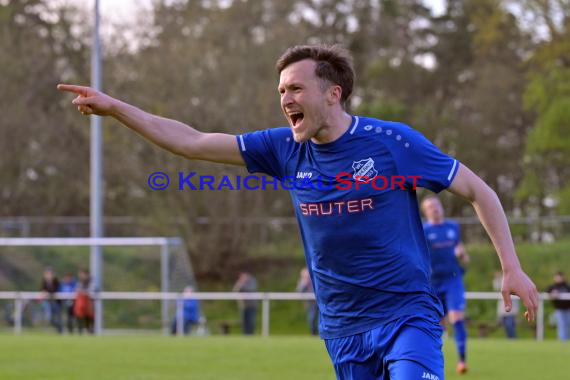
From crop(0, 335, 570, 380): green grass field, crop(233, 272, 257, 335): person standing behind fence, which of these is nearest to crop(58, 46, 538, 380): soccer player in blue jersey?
crop(0, 335, 570, 380): green grass field

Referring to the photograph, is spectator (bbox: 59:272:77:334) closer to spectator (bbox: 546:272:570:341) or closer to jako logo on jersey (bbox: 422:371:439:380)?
spectator (bbox: 546:272:570:341)

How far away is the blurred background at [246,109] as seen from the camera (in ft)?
117

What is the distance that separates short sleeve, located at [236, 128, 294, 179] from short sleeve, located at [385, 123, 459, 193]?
0.57 meters

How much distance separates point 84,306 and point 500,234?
2218 cm

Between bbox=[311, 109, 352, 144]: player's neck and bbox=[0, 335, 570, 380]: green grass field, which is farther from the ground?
bbox=[311, 109, 352, 144]: player's neck

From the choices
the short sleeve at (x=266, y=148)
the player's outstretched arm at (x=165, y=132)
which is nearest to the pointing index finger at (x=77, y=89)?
the player's outstretched arm at (x=165, y=132)

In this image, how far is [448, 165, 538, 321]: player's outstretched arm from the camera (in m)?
5.11

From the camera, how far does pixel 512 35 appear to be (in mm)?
46688

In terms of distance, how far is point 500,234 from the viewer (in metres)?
5.24

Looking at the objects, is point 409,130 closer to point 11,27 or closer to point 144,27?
point 144,27

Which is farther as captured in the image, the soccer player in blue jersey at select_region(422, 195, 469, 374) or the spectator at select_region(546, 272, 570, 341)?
the spectator at select_region(546, 272, 570, 341)

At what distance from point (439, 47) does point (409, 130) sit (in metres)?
45.1

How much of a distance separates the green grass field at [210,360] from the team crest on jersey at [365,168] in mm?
6951

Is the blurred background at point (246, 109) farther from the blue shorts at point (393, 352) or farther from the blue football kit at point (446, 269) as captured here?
the blue shorts at point (393, 352)
